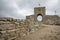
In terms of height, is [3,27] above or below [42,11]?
below

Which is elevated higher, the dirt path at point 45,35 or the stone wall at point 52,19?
the stone wall at point 52,19

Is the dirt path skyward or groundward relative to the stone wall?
groundward

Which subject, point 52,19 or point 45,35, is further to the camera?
point 52,19

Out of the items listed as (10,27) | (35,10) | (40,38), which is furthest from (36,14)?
(10,27)

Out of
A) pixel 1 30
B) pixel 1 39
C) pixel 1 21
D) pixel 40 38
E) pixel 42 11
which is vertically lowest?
pixel 40 38

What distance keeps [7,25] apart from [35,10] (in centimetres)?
1522

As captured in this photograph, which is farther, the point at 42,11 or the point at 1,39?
the point at 42,11

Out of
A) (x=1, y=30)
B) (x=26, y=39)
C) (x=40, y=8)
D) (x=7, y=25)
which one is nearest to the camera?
(x=1, y=30)

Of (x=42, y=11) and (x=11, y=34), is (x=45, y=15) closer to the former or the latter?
(x=42, y=11)

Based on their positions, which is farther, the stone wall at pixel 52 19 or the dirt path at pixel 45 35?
the stone wall at pixel 52 19

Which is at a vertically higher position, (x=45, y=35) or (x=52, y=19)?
(x=52, y=19)

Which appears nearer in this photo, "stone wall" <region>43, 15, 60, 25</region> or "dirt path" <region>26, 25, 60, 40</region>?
"dirt path" <region>26, 25, 60, 40</region>

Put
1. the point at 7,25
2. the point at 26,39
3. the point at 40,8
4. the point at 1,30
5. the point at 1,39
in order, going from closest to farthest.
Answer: the point at 1,39 → the point at 1,30 → the point at 7,25 → the point at 26,39 → the point at 40,8

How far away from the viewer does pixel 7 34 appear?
3.66 m
